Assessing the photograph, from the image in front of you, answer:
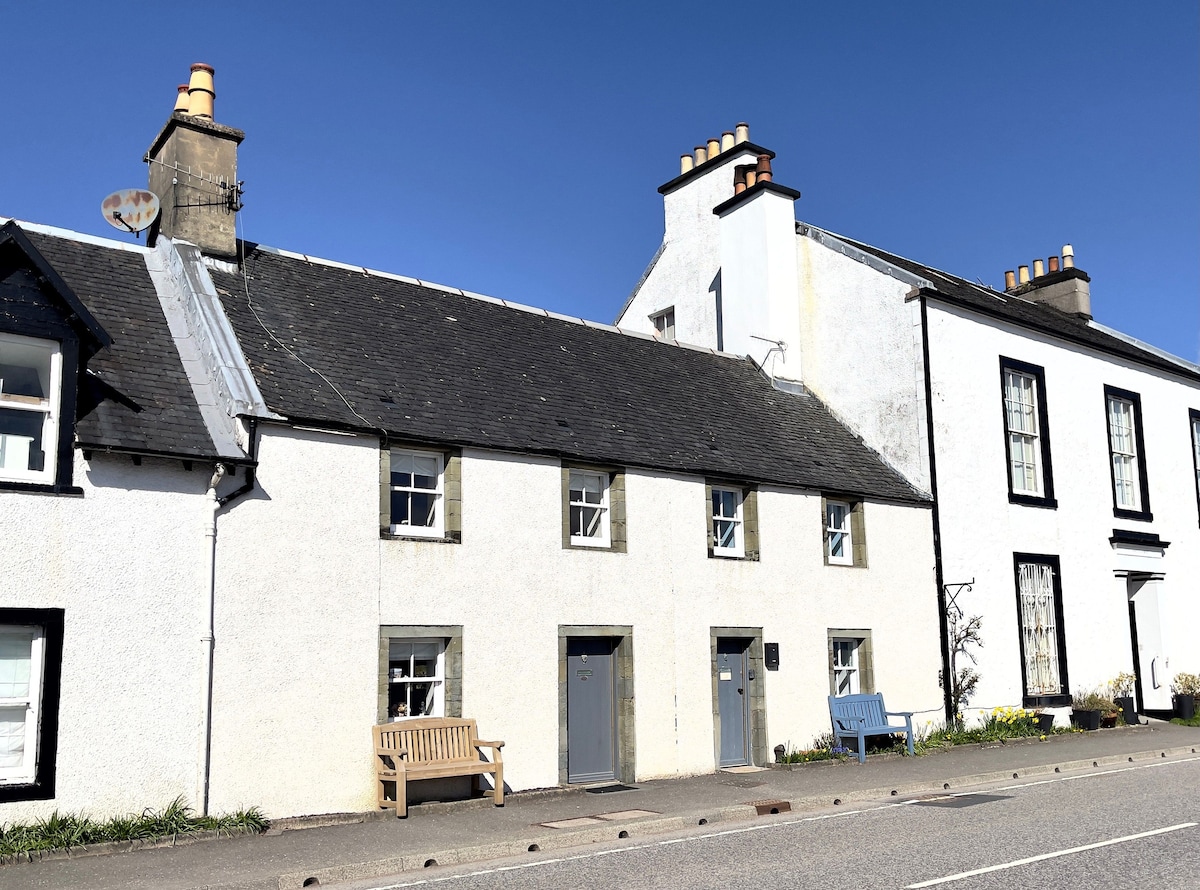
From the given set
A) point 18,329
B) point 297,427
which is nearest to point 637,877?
point 297,427

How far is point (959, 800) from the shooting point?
42.3 feet

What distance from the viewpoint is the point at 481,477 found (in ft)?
47.3

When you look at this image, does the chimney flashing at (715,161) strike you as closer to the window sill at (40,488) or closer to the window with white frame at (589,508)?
the window with white frame at (589,508)

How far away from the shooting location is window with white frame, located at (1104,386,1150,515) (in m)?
24.2

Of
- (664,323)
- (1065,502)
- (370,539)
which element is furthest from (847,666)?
(664,323)

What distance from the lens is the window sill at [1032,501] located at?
21.4 m

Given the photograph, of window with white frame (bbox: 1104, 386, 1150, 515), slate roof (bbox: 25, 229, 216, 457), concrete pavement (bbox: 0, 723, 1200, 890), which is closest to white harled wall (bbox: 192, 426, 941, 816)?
concrete pavement (bbox: 0, 723, 1200, 890)

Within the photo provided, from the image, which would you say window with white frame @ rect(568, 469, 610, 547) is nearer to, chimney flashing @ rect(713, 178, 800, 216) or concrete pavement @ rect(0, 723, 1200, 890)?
concrete pavement @ rect(0, 723, 1200, 890)

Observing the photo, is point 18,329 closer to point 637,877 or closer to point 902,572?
point 637,877

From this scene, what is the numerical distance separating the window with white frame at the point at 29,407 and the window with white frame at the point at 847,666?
1233 centimetres

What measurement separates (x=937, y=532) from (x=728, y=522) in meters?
4.80

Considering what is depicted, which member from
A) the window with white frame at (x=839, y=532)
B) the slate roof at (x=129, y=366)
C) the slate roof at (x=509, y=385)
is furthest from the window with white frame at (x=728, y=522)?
the slate roof at (x=129, y=366)

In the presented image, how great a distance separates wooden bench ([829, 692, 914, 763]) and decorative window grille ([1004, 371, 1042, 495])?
6.18m

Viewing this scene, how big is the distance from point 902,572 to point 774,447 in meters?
3.29
